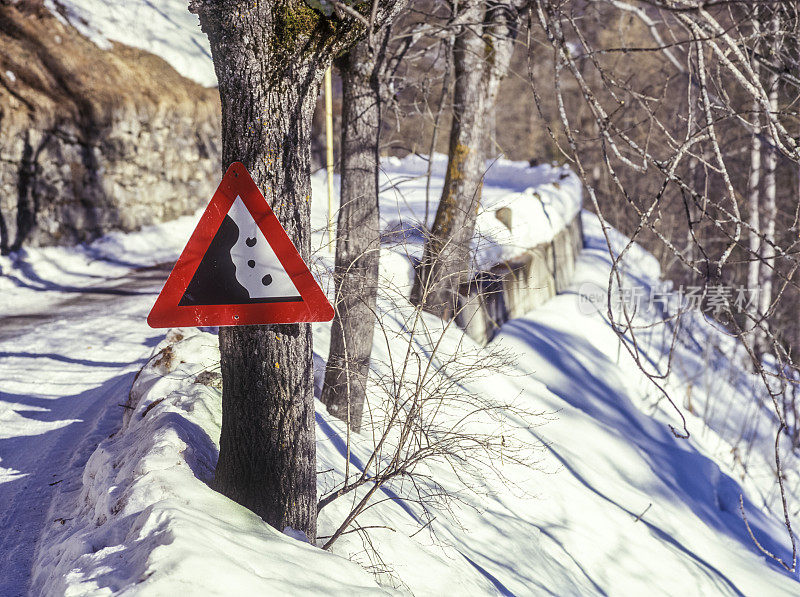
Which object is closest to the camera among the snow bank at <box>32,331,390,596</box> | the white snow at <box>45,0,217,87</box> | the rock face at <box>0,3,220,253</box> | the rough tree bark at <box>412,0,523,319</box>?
the snow bank at <box>32,331,390,596</box>

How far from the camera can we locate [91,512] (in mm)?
2900

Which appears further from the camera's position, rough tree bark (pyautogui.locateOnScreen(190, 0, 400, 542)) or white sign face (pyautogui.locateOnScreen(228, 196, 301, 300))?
rough tree bark (pyautogui.locateOnScreen(190, 0, 400, 542))

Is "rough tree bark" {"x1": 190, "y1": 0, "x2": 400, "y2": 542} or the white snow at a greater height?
the white snow

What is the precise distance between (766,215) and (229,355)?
37.7 feet

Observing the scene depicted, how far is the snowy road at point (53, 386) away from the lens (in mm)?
3428

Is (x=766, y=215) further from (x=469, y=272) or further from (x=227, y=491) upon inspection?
(x=227, y=491)

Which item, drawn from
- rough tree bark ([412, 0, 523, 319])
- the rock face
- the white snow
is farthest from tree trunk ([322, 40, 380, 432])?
the white snow

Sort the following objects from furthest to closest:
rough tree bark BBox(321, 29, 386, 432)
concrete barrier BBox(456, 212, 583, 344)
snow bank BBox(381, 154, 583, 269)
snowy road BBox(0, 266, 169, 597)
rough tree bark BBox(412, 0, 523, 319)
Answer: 1. concrete barrier BBox(456, 212, 583, 344)
2. rough tree bark BBox(412, 0, 523, 319)
3. rough tree bark BBox(321, 29, 386, 432)
4. snow bank BBox(381, 154, 583, 269)
5. snowy road BBox(0, 266, 169, 597)

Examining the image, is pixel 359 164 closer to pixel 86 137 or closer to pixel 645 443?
pixel 645 443

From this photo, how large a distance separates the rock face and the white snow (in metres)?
0.31

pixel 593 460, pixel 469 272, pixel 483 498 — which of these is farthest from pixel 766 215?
pixel 469 272

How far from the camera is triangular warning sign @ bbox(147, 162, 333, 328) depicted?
2254 millimetres

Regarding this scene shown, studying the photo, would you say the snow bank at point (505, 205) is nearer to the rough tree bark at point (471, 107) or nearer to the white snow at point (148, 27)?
the rough tree bark at point (471, 107)

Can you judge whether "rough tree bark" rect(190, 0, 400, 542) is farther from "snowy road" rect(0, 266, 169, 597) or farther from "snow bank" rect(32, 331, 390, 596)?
"snowy road" rect(0, 266, 169, 597)
